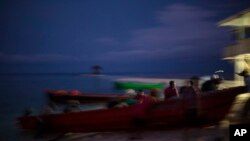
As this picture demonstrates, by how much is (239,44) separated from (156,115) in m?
3.94

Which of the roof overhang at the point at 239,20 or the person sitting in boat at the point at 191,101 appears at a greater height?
the roof overhang at the point at 239,20

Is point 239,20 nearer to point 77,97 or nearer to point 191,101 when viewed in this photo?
point 77,97

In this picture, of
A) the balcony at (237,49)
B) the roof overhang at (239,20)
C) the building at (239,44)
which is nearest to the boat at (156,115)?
the roof overhang at (239,20)

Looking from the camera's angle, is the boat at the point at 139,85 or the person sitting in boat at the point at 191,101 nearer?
the person sitting in boat at the point at 191,101

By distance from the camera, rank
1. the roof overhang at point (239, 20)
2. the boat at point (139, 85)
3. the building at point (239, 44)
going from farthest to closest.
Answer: the boat at point (139, 85)
the building at point (239, 44)
the roof overhang at point (239, 20)

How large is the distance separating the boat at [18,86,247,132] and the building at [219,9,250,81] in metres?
2.89

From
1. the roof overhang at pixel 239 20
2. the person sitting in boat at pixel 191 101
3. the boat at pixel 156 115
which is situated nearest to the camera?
the person sitting in boat at pixel 191 101

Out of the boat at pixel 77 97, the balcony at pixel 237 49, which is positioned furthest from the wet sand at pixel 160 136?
the balcony at pixel 237 49

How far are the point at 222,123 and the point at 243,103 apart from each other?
0.63 m

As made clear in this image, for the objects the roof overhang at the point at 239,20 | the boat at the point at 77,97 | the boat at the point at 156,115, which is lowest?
the boat at the point at 156,115

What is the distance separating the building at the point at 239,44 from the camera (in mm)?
8237

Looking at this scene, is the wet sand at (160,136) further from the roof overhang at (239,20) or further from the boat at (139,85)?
the boat at (139,85)

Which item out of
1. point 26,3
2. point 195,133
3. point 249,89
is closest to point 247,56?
point 249,89

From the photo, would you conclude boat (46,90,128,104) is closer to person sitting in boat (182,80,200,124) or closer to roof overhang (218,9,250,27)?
roof overhang (218,9,250,27)
